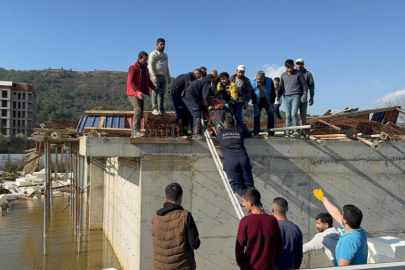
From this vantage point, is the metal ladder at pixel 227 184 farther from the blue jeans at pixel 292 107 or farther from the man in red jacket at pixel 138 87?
the blue jeans at pixel 292 107

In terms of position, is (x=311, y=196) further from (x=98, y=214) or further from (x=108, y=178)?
(x=98, y=214)

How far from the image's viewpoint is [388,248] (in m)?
4.74

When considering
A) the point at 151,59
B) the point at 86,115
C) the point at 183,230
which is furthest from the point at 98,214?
the point at 183,230

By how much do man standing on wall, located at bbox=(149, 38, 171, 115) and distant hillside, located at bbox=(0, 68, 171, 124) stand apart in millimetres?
81975

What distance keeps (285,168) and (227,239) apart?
1.85 metres

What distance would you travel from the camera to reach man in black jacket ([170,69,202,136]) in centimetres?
800

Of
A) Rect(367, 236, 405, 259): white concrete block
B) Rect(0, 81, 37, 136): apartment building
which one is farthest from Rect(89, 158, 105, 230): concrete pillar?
Rect(0, 81, 37, 136): apartment building

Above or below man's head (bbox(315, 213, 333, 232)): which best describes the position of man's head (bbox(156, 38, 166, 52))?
above

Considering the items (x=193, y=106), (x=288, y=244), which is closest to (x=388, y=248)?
(x=288, y=244)

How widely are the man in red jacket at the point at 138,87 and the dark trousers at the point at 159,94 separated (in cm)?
71

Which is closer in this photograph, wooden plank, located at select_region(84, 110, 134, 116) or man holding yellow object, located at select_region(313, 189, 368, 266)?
man holding yellow object, located at select_region(313, 189, 368, 266)

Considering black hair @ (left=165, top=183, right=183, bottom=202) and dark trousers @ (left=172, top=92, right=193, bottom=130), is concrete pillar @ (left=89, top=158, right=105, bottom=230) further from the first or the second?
black hair @ (left=165, top=183, right=183, bottom=202)

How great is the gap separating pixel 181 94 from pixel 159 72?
1112 millimetres

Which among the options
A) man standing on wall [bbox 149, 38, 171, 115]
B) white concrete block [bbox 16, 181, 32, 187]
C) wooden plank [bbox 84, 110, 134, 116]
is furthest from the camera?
white concrete block [bbox 16, 181, 32, 187]
